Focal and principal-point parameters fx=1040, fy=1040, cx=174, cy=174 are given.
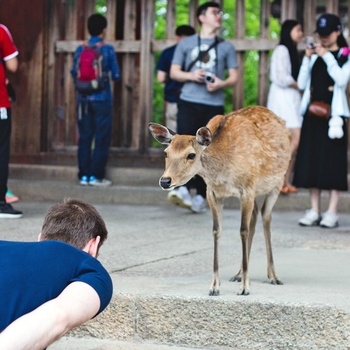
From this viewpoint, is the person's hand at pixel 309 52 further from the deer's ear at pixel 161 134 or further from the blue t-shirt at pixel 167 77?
the deer's ear at pixel 161 134

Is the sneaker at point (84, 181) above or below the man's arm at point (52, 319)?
below

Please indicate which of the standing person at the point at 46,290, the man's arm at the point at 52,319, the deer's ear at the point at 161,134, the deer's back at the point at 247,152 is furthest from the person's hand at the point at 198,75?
the man's arm at the point at 52,319

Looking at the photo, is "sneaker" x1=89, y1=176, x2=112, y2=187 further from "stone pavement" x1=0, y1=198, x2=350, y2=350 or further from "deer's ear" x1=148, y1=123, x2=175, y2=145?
"deer's ear" x1=148, y1=123, x2=175, y2=145

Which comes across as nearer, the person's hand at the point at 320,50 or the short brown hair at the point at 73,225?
the short brown hair at the point at 73,225

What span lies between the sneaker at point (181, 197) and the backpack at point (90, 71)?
1828 mm

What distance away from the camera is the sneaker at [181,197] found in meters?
10.2

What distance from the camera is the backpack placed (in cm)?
1151

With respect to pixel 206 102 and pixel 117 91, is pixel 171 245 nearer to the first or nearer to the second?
pixel 206 102

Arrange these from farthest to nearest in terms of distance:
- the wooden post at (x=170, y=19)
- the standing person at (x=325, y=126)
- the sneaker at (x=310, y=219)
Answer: the wooden post at (x=170, y=19) < the sneaker at (x=310, y=219) < the standing person at (x=325, y=126)

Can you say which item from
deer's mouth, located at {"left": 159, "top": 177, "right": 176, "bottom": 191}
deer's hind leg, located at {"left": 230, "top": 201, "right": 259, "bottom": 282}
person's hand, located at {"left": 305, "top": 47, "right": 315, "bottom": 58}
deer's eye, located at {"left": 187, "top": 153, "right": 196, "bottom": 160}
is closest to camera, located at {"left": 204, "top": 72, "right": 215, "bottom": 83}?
person's hand, located at {"left": 305, "top": 47, "right": 315, "bottom": 58}

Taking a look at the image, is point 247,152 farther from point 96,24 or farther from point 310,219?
point 96,24

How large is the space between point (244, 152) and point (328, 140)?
3.37 m

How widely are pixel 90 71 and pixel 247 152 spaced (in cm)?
541

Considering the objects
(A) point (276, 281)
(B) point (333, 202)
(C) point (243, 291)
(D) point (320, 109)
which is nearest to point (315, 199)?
(B) point (333, 202)
